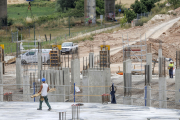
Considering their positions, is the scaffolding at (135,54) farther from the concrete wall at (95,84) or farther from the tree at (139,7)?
the tree at (139,7)

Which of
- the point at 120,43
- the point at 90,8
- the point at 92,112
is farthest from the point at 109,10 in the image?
the point at 92,112

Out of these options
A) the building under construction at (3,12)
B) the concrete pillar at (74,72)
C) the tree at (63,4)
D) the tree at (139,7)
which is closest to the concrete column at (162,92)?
the concrete pillar at (74,72)

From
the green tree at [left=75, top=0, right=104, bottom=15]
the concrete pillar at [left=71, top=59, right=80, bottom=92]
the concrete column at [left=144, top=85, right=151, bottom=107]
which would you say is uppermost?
the green tree at [left=75, top=0, right=104, bottom=15]

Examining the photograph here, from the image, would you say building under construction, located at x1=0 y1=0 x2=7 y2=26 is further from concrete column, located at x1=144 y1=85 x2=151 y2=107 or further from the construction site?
concrete column, located at x1=144 y1=85 x2=151 y2=107

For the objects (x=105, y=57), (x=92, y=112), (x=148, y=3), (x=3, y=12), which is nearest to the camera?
(x=92, y=112)

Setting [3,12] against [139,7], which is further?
[139,7]

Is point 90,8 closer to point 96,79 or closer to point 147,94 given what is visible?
point 96,79

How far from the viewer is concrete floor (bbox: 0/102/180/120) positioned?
13.9 m

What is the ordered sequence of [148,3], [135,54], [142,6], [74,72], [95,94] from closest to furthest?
[95,94]
[74,72]
[135,54]
[142,6]
[148,3]

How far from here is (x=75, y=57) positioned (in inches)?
968

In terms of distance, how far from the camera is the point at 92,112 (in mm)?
14836

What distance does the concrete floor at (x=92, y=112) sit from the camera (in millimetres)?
13938

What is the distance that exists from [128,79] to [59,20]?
55.7 metres

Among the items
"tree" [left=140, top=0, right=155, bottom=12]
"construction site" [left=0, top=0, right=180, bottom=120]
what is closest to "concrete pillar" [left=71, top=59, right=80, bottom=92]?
"construction site" [left=0, top=0, right=180, bottom=120]
